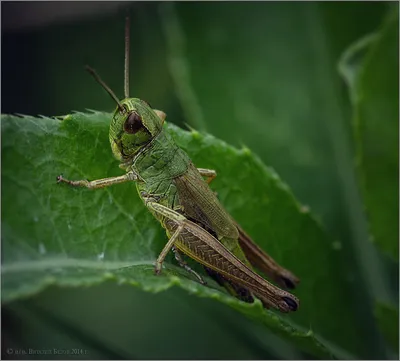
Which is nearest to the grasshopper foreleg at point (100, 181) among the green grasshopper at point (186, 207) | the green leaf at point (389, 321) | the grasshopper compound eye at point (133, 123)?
the green grasshopper at point (186, 207)

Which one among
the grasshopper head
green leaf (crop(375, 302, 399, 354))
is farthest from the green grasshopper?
green leaf (crop(375, 302, 399, 354))

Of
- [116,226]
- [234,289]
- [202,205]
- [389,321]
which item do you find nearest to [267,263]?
[234,289]

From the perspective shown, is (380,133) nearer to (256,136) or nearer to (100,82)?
(256,136)

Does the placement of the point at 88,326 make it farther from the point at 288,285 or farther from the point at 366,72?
the point at 366,72

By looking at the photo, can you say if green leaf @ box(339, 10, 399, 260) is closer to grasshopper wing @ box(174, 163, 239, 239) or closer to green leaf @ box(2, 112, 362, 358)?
green leaf @ box(2, 112, 362, 358)

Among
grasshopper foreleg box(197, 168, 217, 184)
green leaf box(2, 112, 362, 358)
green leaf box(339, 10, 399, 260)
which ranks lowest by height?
green leaf box(2, 112, 362, 358)

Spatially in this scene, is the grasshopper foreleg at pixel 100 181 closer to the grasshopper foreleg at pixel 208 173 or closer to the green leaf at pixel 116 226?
the green leaf at pixel 116 226

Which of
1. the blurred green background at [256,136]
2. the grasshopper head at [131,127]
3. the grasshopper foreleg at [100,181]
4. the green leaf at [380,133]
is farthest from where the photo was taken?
the blurred green background at [256,136]
